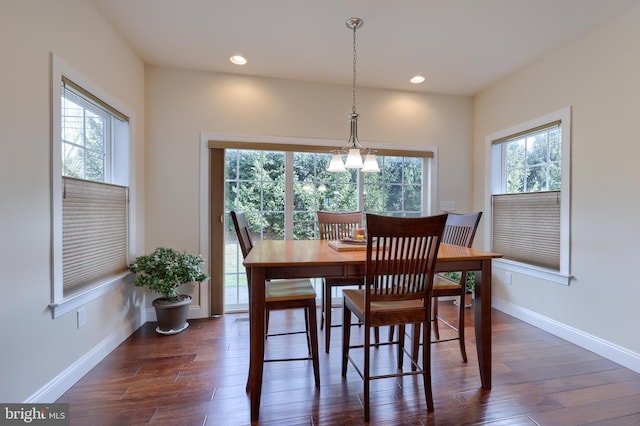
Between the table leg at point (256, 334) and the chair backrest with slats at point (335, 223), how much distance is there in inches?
50.8

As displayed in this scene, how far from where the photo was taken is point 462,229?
229 cm

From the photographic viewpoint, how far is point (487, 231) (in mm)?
3352

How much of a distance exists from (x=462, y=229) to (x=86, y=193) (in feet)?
9.12

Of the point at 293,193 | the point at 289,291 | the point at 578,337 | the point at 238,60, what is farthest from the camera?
the point at 293,193

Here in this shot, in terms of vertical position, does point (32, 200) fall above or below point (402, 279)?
above

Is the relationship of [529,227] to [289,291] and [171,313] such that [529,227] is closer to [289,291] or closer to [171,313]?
[289,291]

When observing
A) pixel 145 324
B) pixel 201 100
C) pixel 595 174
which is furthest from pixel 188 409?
pixel 595 174

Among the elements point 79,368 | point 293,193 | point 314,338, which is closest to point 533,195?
point 293,193

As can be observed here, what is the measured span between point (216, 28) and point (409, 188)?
255 centimetres

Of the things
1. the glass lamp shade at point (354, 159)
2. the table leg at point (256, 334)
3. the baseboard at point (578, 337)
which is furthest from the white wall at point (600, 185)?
the table leg at point (256, 334)

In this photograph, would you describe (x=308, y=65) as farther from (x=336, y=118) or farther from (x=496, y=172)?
(x=496, y=172)

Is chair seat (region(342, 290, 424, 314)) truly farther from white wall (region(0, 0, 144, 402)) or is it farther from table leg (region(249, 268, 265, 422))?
white wall (region(0, 0, 144, 402))

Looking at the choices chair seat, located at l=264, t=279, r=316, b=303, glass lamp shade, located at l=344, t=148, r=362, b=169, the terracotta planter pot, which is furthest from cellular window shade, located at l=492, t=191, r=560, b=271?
the terracotta planter pot

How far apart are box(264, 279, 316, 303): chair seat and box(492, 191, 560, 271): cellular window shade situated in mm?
2296
